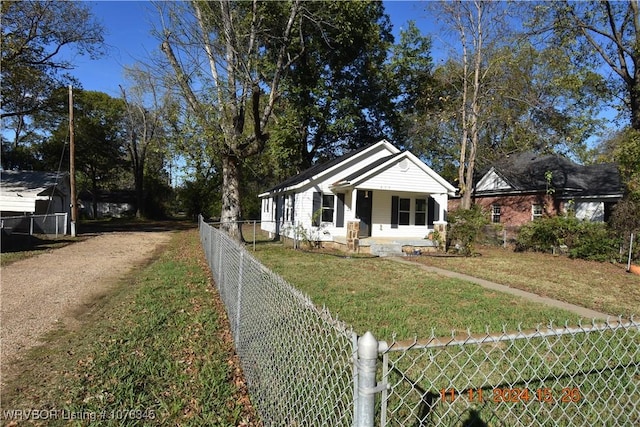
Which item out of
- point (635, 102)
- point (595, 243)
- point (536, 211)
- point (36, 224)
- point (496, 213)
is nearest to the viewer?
point (595, 243)

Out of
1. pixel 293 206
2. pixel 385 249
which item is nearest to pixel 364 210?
pixel 385 249

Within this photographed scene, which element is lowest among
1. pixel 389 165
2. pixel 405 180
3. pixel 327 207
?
pixel 327 207

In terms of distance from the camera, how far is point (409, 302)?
22.9 ft

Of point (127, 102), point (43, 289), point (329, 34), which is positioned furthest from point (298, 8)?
point (127, 102)

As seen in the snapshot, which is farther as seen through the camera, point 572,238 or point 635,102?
point 635,102

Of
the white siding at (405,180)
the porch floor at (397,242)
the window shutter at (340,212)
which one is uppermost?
the white siding at (405,180)

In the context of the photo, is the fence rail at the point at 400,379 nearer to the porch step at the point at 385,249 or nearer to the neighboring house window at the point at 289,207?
the porch step at the point at 385,249

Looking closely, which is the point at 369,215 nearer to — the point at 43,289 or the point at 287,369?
the point at 43,289

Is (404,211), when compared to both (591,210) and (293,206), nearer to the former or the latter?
(293,206)

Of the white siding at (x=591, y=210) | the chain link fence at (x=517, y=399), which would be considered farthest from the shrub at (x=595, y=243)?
the chain link fence at (x=517, y=399)

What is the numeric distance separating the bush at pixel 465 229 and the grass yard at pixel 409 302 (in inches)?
205

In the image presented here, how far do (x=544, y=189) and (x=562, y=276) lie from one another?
43.7 feet

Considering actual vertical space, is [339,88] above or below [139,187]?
above
